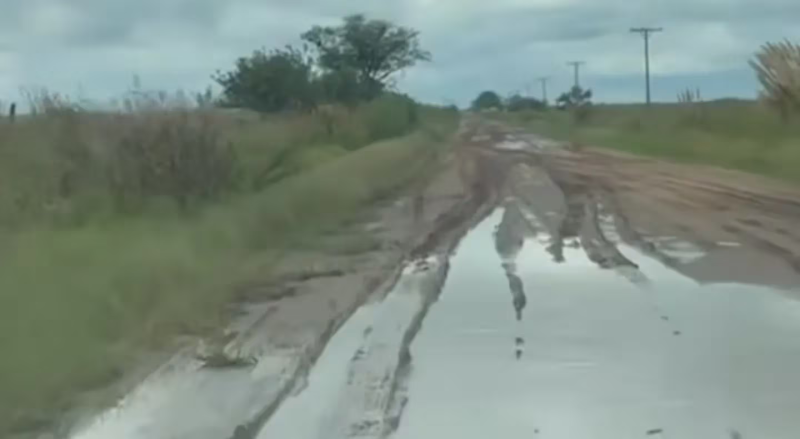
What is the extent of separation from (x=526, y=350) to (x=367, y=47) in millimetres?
115581

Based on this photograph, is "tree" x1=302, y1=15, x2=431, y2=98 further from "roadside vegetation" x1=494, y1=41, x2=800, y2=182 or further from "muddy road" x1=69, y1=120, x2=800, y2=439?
"muddy road" x1=69, y1=120, x2=800, y2=439

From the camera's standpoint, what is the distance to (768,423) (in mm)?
Answer: 10031

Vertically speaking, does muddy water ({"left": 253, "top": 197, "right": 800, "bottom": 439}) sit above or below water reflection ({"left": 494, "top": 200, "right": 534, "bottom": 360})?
above

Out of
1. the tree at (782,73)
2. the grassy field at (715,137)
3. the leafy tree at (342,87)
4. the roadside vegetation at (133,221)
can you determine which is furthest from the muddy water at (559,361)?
the leafy tree at (342,87)

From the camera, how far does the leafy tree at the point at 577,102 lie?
414 ft

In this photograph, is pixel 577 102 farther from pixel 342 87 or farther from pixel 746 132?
pixel 746 132

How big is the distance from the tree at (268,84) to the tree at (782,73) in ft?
74.9

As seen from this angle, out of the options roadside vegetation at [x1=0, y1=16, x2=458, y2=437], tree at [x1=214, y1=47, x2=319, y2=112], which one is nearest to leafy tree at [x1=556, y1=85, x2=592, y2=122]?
tree at [x1=214, y1=47, x2=319, y2=112]

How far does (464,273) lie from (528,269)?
0.85 m

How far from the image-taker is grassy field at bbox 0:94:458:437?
13.5 m

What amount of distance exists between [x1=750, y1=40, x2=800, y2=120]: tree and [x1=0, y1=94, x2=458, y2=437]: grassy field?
18.2 metres

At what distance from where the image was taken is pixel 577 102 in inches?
6329

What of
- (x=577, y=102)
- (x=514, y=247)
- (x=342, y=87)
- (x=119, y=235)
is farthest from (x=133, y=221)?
(x=577, y=102)

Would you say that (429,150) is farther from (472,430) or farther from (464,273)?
(472,430)
